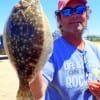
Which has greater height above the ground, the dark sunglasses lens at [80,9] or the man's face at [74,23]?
the dark sunglasses lens at [80,9]

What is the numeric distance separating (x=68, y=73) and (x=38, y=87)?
54 cm

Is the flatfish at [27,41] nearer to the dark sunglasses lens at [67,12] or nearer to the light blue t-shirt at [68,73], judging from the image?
the light blue t-shirt at [68,73]

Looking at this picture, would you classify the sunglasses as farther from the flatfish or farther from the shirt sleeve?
the flatfish

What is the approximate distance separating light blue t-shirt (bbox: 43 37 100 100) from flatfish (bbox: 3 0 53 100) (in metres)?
1.03

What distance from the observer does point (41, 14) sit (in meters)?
2.74

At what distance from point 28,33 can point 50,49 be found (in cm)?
19

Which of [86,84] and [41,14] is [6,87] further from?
[41,14]

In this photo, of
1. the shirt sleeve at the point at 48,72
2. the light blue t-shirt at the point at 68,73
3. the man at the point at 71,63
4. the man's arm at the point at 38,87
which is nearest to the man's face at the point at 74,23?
the man at the point at 71,63

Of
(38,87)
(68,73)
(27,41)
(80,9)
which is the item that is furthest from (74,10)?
(27,41)

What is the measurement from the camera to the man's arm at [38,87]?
11.3 feet

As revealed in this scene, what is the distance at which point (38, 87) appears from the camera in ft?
Result: 11.6

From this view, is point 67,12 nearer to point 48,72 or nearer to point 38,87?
point 48,72

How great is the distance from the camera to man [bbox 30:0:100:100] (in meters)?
3.92

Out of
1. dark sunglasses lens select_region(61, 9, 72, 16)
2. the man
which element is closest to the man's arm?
the man
